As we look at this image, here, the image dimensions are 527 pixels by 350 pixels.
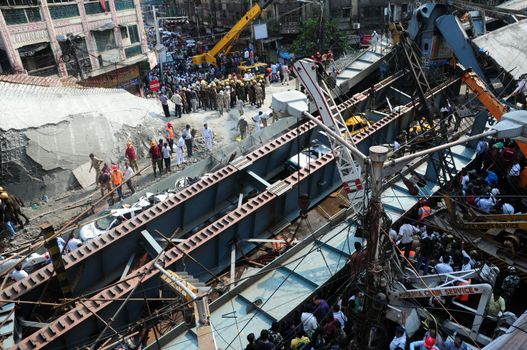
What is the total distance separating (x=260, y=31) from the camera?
39.1 metres

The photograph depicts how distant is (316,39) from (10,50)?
22845 millimetres

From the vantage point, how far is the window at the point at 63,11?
91.9 ft

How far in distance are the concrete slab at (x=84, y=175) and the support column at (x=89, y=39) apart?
15.1 m

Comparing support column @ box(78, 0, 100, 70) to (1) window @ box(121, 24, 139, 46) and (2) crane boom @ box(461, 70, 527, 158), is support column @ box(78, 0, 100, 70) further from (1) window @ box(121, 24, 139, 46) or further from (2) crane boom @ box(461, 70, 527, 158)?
(2) crane boom @ box(461, 70, 527, 158)

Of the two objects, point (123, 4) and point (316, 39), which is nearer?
point (123, 4)

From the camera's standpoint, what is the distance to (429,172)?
15219 mm

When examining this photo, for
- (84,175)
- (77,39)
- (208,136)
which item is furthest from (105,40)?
(208,136)

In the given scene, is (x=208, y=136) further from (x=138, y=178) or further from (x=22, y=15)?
(x=22, y=15)

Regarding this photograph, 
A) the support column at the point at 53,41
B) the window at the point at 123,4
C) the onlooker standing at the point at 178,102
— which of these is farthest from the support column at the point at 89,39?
the onlooker standing at the point at 178,102

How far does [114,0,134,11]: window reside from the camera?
106 feet

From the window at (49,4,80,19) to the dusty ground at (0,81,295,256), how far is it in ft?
35.2

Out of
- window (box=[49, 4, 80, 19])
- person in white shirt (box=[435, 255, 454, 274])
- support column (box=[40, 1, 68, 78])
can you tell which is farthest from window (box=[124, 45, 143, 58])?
person in white shirt (box=[435, 255, 454, 274])

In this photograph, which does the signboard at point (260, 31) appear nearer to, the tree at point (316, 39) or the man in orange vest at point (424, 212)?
the tree at point (316, 39)

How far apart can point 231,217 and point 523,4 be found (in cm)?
3017
